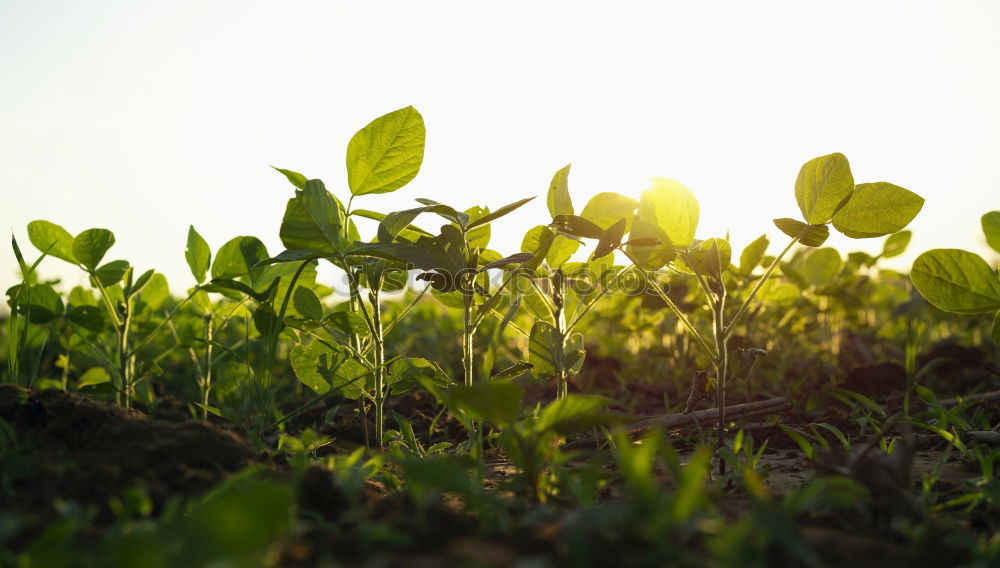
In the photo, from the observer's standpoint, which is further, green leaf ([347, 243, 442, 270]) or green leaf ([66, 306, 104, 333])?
green leaf ([66, 306, 104, 333])

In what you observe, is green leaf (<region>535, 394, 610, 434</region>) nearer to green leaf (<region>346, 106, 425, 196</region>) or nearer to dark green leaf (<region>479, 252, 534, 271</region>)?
dark green leaf (<region>479, 252, 534, 271</region>)

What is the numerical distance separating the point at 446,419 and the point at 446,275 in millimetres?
1203

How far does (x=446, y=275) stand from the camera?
1.97m

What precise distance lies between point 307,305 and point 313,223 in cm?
37

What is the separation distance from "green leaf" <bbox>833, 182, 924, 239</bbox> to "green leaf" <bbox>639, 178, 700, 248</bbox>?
38 centimetres

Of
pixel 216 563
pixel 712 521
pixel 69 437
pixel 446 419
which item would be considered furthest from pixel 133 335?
pixel 712 521

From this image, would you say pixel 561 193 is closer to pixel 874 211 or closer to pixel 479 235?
pixel 479 235

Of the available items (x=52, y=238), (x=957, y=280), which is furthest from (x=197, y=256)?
(x=957, y=280)

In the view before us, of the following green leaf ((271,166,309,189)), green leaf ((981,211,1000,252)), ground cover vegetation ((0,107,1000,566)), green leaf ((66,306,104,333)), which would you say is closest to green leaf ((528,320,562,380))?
ground cover vegetation ((0,107,1000,566))

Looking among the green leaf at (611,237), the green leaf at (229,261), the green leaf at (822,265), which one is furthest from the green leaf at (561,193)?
the green leaf at (822,265)

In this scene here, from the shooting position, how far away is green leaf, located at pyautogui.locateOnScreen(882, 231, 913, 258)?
452 centimetres

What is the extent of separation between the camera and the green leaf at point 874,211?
74.1 inches

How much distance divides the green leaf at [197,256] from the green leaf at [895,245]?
397cm

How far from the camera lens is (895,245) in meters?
4.52
